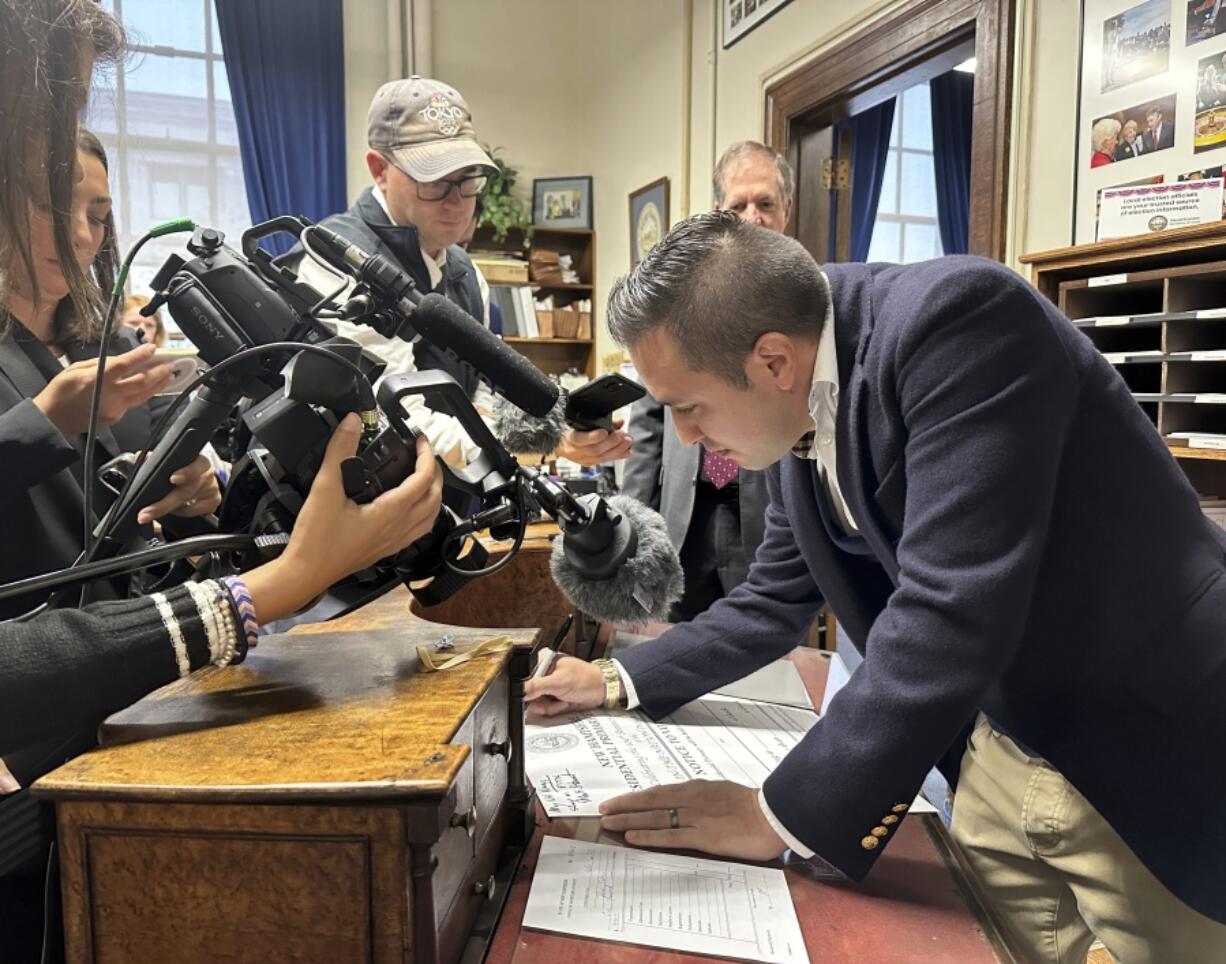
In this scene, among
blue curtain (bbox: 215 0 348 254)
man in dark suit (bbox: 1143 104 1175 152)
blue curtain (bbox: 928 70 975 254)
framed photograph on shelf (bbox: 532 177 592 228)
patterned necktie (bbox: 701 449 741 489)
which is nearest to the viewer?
patterned necktie (bbox: 701 449 741 489)

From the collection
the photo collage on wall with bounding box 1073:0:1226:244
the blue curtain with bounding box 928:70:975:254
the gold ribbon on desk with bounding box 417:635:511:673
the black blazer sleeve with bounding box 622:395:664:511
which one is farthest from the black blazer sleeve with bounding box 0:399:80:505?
the blue curtain with bounding box 928:70:975:254

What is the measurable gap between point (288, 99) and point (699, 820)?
501 centimetres

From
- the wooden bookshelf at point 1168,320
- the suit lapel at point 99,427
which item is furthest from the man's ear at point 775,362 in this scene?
the wooden bookshelf at point 1168,320

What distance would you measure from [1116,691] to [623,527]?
19.8 inches

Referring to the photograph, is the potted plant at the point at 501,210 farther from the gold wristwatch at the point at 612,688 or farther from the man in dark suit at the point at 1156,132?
the gold wristwatch at the point at 612,688

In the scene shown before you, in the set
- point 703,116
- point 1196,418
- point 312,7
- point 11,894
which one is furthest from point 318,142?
point 11,894

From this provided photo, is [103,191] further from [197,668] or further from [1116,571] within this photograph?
[1116,571]

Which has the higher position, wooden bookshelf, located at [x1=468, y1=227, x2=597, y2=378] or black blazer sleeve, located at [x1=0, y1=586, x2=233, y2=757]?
wooden bookshelf, located at [x1=468, y1=227, x2=597, y2=378]

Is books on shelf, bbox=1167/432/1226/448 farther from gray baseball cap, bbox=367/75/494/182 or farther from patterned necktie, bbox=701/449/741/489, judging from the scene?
gray baseball cap, bbox=367/75/494/182

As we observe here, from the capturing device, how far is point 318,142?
4.89 m

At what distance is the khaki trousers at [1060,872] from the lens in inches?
37.6

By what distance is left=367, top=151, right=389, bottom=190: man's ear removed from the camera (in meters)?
1.64

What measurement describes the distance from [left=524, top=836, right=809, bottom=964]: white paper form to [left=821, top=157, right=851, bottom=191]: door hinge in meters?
3.45

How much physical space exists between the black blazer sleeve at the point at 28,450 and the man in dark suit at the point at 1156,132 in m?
2.31
